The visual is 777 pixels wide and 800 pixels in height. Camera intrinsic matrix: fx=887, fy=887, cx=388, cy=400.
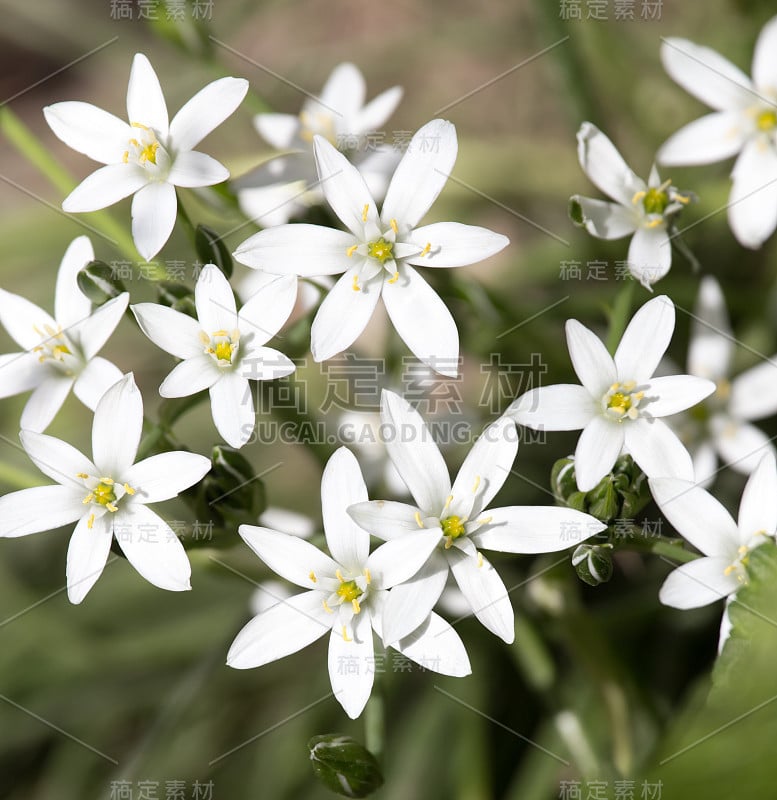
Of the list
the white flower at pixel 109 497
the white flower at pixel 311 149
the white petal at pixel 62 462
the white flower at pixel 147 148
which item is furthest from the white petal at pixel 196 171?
the white petal at pixel 62 462

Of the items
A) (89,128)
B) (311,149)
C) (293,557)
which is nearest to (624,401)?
(293,557)

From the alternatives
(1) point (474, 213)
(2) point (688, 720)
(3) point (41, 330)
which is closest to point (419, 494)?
(2) point (688, 720)

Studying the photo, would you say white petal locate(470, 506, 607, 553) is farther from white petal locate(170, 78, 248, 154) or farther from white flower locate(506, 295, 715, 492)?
white petal locate(170, 78, 248, 154)

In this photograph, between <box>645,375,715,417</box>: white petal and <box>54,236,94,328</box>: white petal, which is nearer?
<box>645,375,715,417</box>: white petal

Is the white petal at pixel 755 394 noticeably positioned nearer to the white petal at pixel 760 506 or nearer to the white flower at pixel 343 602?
the white petal at pixel 760 506

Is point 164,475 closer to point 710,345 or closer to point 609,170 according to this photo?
point 609,170

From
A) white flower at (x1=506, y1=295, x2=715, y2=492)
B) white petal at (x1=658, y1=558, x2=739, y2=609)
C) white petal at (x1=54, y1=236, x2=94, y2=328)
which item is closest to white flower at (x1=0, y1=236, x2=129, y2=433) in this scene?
white petal at (x1=54, y1=236, x2=94, y2=328)
